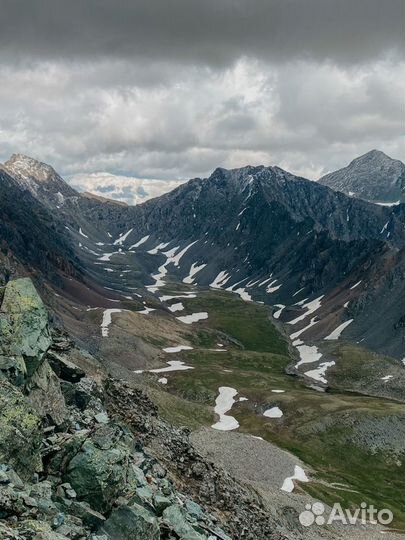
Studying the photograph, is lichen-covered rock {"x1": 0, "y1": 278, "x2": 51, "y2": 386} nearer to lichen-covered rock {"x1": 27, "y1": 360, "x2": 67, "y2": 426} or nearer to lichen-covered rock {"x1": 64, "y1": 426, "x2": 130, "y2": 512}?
lichen-covered rock {"x1": 27, "y1": 360, "x2": 67, "y2": 426}

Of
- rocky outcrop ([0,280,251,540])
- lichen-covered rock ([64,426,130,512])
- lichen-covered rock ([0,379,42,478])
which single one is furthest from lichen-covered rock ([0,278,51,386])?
lichen-covered rock ([64,426,130,512])

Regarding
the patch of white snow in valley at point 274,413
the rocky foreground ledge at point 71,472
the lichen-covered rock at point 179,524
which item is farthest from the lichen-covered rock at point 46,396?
the patch of white snow in valley at point 274,413

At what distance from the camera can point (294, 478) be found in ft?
279

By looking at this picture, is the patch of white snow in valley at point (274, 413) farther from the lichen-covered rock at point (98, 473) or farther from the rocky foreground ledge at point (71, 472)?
the lichen-covered rock at point (98, 473)

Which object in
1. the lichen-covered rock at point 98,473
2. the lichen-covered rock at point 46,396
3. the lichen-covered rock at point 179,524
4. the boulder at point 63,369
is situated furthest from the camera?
the boulder at point 63,369

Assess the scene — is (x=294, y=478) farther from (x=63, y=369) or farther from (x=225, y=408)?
(x=225, y=408)

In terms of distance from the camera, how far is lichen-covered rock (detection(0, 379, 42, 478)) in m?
24.2

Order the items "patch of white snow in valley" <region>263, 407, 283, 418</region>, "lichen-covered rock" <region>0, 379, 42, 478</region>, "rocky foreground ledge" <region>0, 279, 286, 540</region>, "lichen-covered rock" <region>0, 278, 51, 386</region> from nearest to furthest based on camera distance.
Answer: "rocky foreground ledge" <region>0, 279, 286, 540</region> → "lichen-covered rock" <region>0, 379, 42, 478</region> → "lichen-covered rock" <region>0, 278, 51, 386</region> → "patch of white snow in valley" <region>263, 407, 283, 418</region>

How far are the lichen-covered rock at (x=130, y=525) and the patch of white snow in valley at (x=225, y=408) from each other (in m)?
99.0

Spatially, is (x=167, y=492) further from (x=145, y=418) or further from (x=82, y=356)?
(x=82, y=356)

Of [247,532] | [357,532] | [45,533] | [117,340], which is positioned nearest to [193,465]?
[247,532]

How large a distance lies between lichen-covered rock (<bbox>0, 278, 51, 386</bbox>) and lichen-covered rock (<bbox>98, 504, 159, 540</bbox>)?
10349 millimetres

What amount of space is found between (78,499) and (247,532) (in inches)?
825

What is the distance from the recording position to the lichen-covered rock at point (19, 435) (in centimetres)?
2422
